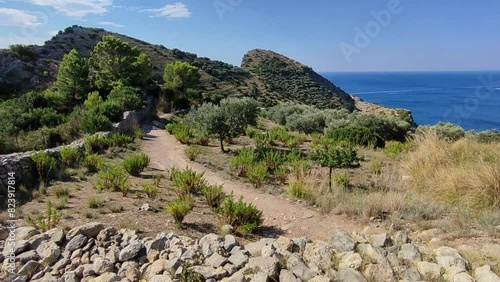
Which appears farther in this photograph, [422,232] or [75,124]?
[75,124]

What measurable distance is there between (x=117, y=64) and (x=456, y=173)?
2505 centimetres

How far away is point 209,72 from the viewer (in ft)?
166

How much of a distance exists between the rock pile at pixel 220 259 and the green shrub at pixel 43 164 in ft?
11.2

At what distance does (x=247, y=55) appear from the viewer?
7762 cm

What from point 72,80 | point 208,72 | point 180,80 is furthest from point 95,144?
point 208,72

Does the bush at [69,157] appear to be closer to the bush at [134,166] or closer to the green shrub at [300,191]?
the bush at [134,166]

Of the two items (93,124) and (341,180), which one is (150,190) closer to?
(341,180)

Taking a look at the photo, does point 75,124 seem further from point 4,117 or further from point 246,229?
point 246,229

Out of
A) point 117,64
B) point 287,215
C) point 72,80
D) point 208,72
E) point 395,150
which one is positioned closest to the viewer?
point 287,215

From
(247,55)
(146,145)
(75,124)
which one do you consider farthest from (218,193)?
(247,55)

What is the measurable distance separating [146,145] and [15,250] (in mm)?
8571

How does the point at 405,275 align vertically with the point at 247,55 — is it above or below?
below

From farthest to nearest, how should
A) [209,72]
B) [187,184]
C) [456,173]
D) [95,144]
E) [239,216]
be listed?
1. [209,72]
2. [95,144]
3. [187,184]
4. [456,173]
5. [239,216]

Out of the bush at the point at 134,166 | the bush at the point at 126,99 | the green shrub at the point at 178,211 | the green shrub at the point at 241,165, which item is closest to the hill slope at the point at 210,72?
the bush at the point at 126,99
